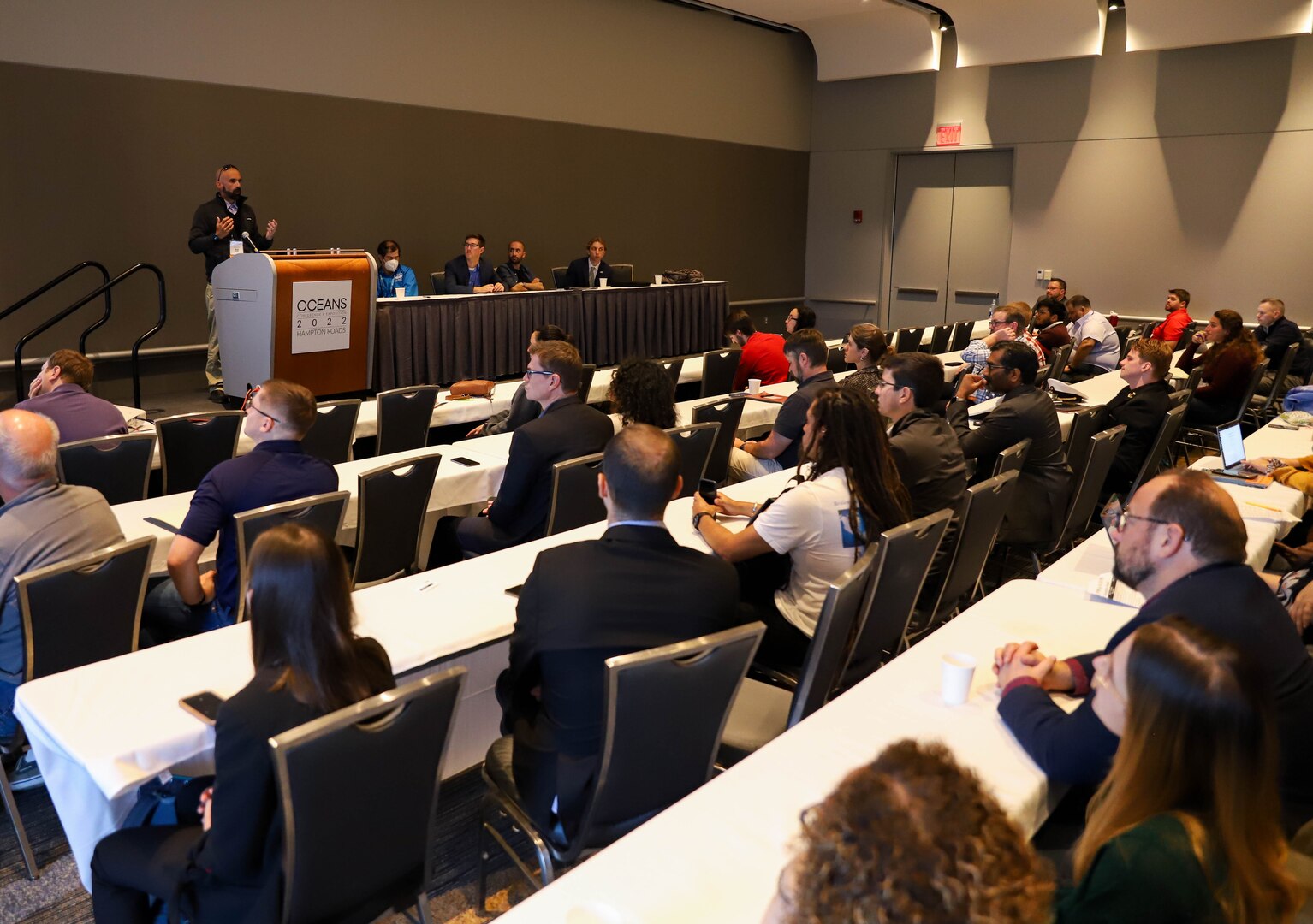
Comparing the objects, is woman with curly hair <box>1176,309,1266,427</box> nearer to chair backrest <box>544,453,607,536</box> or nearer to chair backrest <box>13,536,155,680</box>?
chair backrest <box>544,453,607,536</box>

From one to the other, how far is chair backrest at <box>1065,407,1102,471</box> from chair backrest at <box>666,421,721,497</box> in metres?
1.92

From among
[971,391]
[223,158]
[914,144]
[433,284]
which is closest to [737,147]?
[914,144]

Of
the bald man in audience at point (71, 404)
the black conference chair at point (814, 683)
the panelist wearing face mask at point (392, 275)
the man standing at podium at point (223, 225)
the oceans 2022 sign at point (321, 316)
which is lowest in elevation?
the black conference chair at point (814, 683)

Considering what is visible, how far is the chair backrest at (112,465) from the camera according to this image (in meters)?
3.95

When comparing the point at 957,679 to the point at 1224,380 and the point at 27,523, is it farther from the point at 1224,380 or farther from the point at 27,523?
the point at 1224,380

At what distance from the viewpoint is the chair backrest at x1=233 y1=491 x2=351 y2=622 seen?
10.1 feet

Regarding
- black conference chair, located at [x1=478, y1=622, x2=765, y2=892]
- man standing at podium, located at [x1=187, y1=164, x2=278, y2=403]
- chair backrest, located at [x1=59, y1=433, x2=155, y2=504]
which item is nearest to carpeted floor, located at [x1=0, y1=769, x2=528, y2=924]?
black conference chair, located at [x1=478, y1=622, x2=765, y2=892]

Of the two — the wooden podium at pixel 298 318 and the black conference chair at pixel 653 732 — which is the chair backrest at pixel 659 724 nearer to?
the black conference chair at pixel 653 732

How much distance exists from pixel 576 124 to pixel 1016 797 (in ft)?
35.9

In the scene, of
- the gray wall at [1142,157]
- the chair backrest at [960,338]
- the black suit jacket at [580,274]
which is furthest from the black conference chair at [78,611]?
the gray wall at [1142,157]

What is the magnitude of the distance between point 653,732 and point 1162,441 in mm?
4332

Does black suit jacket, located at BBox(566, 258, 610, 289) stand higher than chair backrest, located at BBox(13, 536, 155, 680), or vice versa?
black suit jacket, located at BBox(566, 258, 610, 289)

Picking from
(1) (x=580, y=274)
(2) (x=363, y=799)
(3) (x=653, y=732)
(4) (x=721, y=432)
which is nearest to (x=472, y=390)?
(4) (x=721, y=432)

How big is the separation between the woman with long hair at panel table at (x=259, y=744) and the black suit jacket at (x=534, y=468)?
77.0 inches
